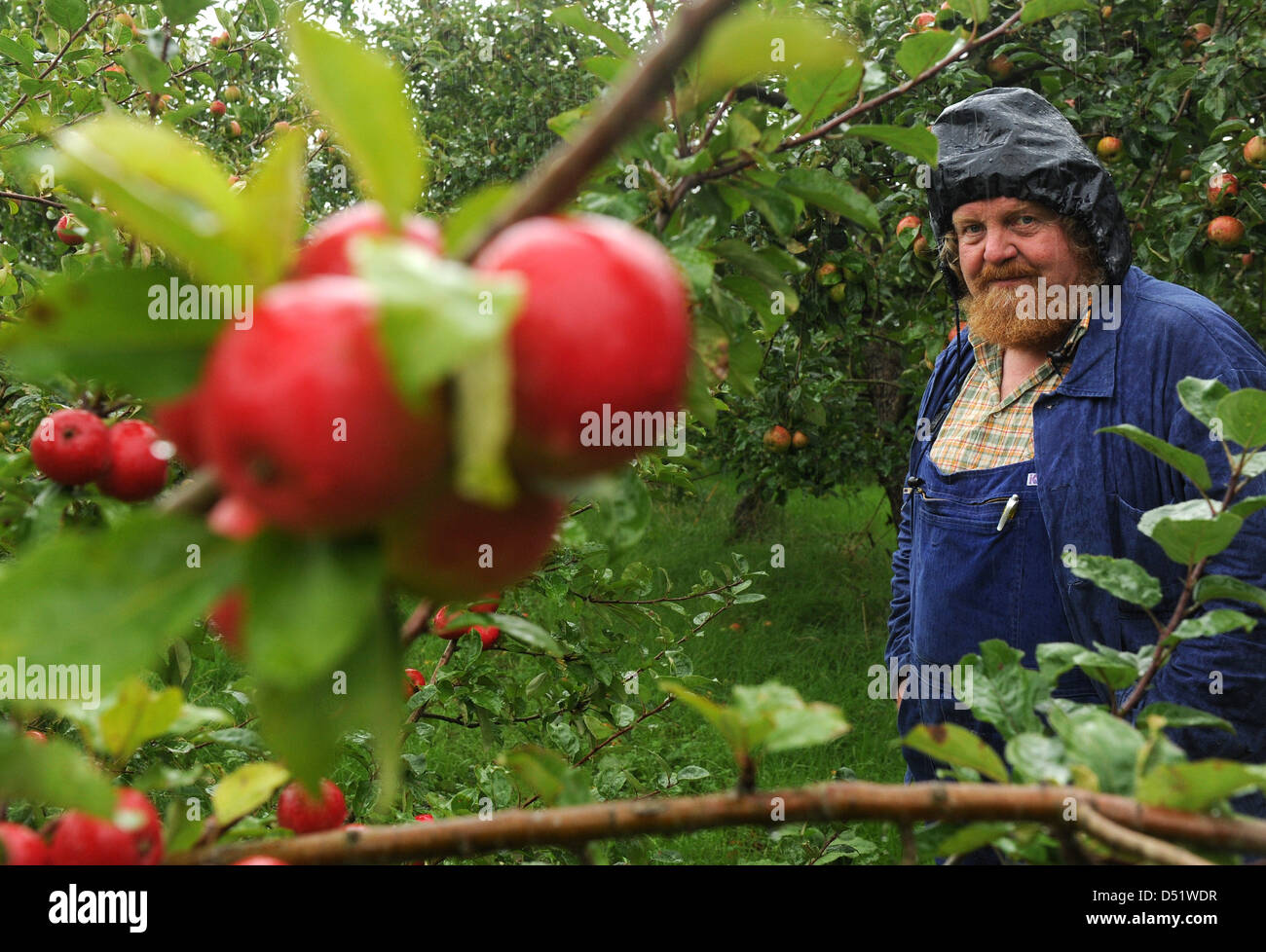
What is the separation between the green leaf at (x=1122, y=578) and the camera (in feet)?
3.52

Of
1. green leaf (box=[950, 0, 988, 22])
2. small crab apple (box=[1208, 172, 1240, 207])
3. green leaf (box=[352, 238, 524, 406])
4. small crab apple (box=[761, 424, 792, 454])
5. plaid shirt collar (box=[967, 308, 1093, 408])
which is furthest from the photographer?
small crab apple (box=[761, 424, 792, 454])

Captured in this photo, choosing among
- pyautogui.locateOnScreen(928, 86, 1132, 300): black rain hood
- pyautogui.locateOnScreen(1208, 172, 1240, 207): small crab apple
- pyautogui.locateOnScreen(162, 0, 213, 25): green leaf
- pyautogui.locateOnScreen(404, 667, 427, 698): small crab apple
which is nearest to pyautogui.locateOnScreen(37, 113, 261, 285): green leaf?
pyautogui.locateOnScreen(162, 0, 213, 25): green leaf

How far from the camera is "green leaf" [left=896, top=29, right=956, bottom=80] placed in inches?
38.4

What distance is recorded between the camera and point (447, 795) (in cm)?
200

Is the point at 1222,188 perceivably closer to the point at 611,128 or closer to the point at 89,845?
the point at 611,128

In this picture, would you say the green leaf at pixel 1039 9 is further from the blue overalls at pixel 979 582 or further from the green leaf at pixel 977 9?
the blue overalls at pixel 979 582

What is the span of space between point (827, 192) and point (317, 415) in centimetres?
60

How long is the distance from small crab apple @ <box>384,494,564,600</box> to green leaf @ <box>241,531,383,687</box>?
0.06ft

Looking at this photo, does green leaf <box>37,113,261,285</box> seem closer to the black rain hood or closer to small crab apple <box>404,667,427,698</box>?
small crab apple <box>404,667,427,698</box>

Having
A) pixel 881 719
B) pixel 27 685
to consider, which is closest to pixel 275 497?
pixel 27 685

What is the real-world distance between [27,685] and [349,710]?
22 centimetres

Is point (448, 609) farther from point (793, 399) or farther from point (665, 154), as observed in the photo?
point (793, 399)

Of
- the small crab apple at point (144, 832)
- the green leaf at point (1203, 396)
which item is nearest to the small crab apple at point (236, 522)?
the small crab apple at point (144, 832)

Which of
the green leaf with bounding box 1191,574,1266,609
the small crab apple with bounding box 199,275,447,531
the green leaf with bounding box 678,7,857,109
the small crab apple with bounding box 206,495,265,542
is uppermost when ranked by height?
the green leaf with bounding box 678,7,857,109
